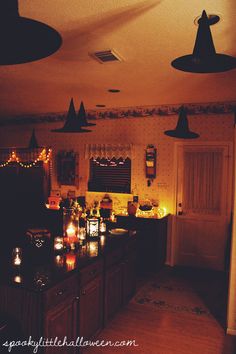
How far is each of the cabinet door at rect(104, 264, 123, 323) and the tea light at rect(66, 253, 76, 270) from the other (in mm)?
575

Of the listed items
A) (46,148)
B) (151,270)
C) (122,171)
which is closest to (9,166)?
(46,148)

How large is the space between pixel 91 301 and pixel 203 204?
3.58 m

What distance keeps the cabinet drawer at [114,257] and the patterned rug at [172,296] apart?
3.30ft

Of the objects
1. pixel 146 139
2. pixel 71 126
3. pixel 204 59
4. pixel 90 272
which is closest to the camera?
pixel 204 59

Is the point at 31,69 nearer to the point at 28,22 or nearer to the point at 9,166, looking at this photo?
the point at 28,22

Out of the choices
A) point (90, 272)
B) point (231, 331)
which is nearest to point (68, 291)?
point (90, 272)

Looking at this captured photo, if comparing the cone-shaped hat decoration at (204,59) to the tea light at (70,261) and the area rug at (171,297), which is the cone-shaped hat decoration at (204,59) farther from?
the area rug at (171,297)

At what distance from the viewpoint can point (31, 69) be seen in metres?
3.98

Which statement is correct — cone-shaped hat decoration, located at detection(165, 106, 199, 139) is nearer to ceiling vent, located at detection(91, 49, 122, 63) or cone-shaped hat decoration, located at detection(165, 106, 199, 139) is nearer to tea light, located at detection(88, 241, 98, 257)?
ceiling vent, located at detection(91, 49, 122, 63)

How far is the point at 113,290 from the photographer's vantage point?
3797 mm

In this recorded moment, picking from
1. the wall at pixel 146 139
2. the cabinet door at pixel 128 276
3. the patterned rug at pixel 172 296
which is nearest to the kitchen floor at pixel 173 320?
the patterned rug at pixel 172 296

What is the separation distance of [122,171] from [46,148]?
2129mm

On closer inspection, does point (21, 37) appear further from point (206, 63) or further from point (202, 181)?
point (202, 181)

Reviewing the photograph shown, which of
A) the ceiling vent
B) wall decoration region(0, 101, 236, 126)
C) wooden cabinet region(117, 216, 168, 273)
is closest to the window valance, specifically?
wall decoration region(0, 101, 236, 126)
